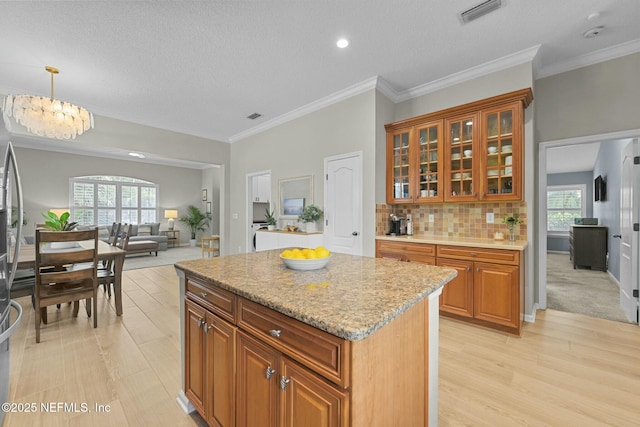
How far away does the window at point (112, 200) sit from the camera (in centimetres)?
787

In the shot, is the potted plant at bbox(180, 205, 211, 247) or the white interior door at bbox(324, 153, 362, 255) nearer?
the white interior door at bbox(324, 153, 362, 255)

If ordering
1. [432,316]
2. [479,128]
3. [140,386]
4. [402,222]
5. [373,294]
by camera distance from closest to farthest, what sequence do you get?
[373,294] < [432,316] < [140,386] < [479,128] < [402,222]

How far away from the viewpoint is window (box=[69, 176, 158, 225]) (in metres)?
7.87

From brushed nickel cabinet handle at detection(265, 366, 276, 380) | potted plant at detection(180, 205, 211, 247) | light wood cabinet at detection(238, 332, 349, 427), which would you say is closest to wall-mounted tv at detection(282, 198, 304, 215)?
light wood cabinet at detection(238, 332, 349, 427)

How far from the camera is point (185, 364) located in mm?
1647

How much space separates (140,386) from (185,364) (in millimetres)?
610

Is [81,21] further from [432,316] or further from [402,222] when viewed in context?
[402,222]

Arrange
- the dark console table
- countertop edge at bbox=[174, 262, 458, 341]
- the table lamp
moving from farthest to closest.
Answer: the table lamp < the dark console table < countertop edge at bbox=[174, 262, 458, 341]

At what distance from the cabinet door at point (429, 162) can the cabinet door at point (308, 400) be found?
2918mm

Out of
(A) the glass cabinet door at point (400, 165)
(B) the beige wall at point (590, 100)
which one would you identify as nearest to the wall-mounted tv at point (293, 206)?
(A) the glass cabinet door at point (400, 165)

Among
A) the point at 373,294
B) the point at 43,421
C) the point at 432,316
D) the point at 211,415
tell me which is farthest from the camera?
the point at 43,421

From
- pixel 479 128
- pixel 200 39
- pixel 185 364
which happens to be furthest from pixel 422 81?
pixel 185 364

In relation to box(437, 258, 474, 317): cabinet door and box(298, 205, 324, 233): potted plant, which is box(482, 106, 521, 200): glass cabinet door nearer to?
box(437, 258, 474, 317): cabinet door

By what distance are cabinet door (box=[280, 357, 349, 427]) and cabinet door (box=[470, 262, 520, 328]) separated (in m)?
2.48
